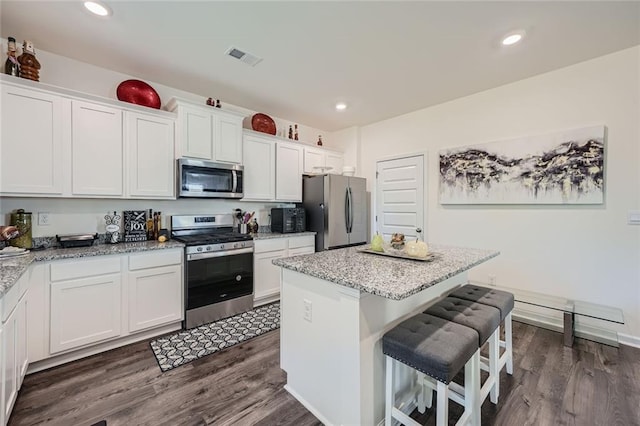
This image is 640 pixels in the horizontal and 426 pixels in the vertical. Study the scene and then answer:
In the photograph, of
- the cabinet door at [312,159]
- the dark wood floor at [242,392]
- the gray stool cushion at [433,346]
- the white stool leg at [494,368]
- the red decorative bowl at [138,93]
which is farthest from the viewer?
the cabinet door at [312,159]

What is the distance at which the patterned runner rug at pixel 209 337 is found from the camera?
231 cm

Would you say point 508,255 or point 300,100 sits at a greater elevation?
point 300,100

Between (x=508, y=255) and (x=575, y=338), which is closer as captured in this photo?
(x=575, y=338)

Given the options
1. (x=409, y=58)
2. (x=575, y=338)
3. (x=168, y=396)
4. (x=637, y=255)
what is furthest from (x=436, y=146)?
(x=168, y=396)

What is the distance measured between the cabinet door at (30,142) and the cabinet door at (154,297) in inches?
42.2

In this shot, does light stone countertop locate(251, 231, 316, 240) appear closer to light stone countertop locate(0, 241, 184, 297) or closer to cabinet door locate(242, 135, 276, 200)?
cabinet door locate(242, 135, 276, 200)

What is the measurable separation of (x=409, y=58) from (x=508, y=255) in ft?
8.31

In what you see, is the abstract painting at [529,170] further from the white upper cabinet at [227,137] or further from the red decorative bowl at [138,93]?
the red decorative bowl at [138,93]

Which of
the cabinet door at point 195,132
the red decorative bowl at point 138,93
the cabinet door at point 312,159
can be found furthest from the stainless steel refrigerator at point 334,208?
the red decorative bowl at point 138,93

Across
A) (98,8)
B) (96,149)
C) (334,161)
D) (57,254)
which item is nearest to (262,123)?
(334,161)

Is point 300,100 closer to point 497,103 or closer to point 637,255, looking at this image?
point 497,103

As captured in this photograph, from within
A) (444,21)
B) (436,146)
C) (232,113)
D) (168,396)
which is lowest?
(168,396)

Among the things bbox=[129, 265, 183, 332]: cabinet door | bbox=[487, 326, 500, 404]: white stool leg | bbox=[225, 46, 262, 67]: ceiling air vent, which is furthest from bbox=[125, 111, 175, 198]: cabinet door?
bbox=[487, 326, 500, 404]: white stool leg

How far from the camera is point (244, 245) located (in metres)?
3.23
